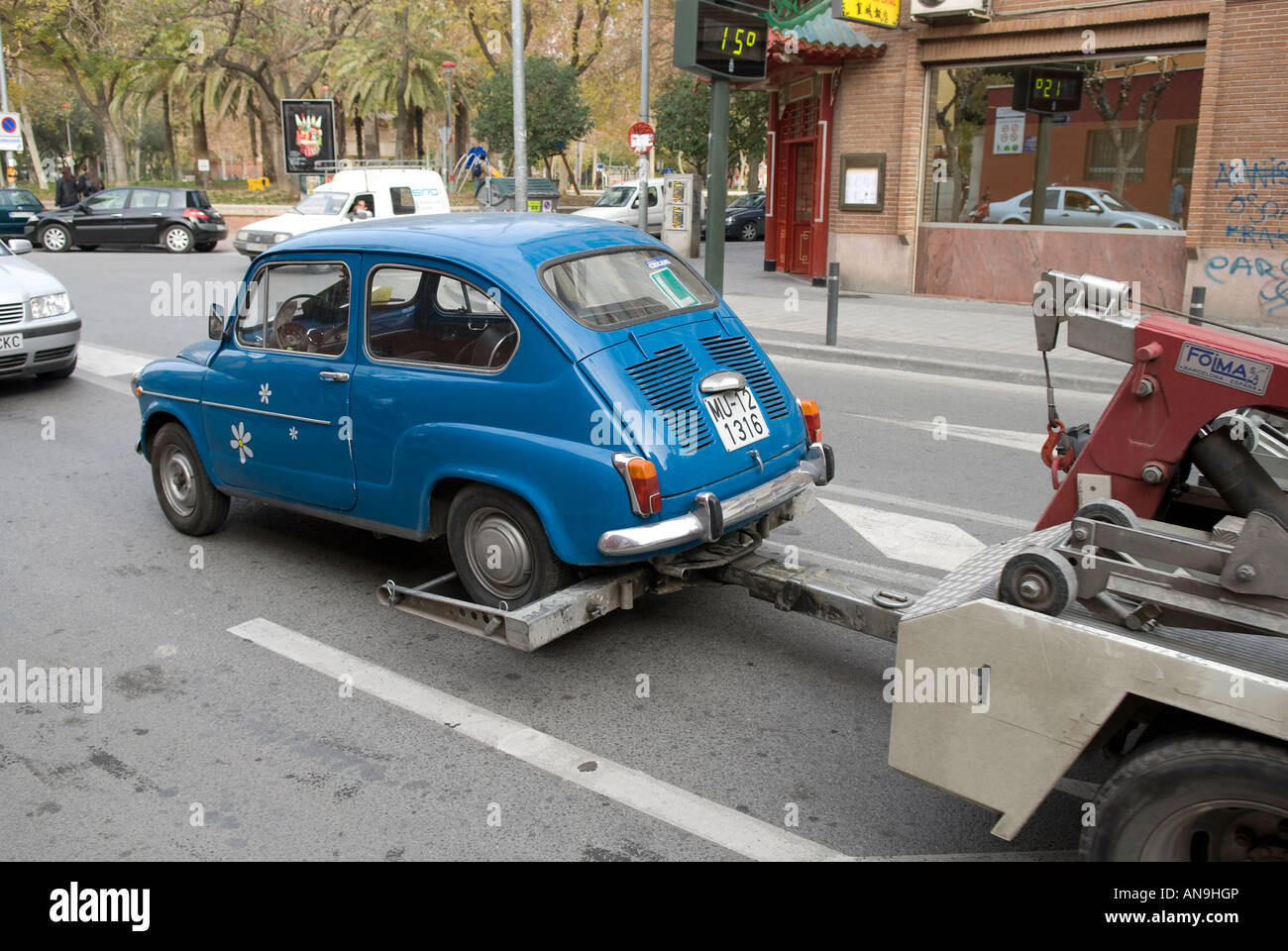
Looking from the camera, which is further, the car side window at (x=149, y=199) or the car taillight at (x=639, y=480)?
the car side window at (x=149, y=199)

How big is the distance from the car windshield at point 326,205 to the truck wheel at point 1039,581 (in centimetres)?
2220

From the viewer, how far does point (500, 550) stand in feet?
15.6

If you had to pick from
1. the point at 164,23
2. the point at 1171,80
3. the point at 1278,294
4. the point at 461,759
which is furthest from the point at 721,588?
the point at 164,23

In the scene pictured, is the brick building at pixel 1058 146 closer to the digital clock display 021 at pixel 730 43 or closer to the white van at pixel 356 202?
the digital clock display 021 at pixel 730 43

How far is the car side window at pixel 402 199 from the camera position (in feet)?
77.9

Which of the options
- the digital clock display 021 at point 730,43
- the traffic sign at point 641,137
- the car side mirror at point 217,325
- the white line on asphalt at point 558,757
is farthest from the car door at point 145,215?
the white line on asphalt at point 558,757

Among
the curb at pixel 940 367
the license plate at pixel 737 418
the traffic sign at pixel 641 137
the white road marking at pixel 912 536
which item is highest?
the traffic sign at pixel 641 137

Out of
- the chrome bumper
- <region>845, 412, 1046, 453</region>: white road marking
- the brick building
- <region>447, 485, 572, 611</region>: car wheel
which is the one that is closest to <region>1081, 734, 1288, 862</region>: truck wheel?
the chrome bumper

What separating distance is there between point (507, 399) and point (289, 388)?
1.43 metres

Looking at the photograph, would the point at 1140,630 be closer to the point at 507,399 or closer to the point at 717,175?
the point at 507,399

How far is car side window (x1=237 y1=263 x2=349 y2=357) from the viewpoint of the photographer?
5.30 meters

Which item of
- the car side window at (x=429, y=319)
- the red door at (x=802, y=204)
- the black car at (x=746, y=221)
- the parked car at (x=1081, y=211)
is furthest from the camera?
the black car at (x=746, y=221)

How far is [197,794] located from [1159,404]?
3488mm
